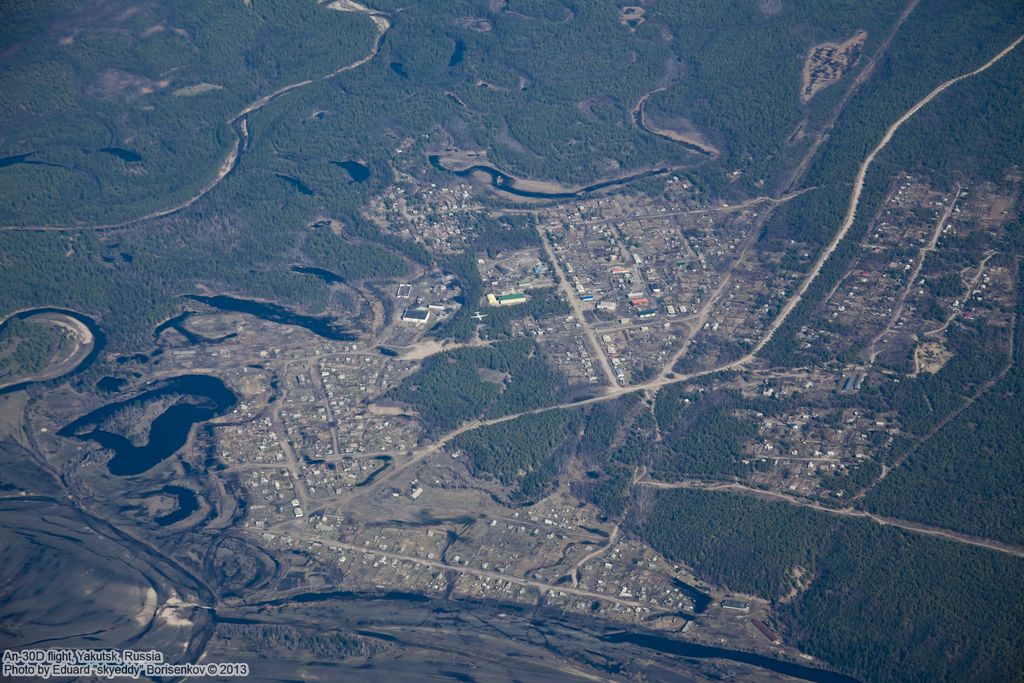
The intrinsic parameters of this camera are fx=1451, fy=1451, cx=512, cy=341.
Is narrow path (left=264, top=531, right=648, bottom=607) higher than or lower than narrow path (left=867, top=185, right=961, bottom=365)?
lower

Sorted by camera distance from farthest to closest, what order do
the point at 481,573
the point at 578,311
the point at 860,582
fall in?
the point at 578,311
the point at 481,573
the point at 860,582

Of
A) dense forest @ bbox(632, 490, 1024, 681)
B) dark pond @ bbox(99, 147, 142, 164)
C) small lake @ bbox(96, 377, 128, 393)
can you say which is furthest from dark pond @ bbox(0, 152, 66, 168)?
dense forest @ bbox(632, 490, 1024, 681)

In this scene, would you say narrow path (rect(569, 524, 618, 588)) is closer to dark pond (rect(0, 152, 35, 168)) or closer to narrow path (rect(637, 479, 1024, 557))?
narrow path (rect(637, 479, 1024, 557))

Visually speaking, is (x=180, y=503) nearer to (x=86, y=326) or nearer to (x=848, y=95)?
(x=86, y=326)

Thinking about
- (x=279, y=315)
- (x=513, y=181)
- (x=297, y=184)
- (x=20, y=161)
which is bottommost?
(x=20, y=161)

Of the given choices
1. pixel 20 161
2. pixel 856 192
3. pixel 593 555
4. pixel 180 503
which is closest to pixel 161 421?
pixel 180 503
